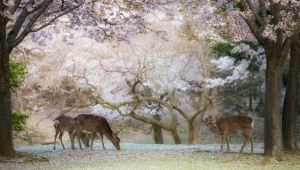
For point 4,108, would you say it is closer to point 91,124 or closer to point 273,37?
point 91,124

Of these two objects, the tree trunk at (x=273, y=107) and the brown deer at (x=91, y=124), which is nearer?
the tree trunk at (x=273, y=107)

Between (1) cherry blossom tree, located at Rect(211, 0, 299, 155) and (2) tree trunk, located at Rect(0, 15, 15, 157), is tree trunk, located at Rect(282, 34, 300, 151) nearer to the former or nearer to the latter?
(1) cherry blossom tree, located at Rect(211, 0, 299, 155)

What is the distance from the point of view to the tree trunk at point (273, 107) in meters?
12.2

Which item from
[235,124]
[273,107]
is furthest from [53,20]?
[273,107]

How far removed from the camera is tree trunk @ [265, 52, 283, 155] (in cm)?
1222

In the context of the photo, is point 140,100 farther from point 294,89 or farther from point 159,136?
point 294,89

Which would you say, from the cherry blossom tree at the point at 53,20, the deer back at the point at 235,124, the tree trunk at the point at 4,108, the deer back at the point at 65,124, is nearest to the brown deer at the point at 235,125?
the deer back at the point at 235,124

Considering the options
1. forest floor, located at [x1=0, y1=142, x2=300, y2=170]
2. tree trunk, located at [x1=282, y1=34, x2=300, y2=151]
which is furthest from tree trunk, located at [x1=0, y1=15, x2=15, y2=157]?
tree trunk, located at [x1=282, y1=34, x2=300, y2=151]

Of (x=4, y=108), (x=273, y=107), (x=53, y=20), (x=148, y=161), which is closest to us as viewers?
(x=148, y=161)

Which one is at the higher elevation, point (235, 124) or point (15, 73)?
point (15, 73)

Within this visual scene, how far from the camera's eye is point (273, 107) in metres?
12.3

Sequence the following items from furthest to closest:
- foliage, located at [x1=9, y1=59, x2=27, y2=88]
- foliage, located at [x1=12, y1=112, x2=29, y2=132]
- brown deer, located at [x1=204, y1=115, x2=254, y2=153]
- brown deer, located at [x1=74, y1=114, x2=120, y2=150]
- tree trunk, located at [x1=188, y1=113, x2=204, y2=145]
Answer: tree trunk, located at [x1=188, y1=113, x2=204, y2=145]
foliage, located at [x1=12, y1=112, x2=29, y2=132]
foliage, located at [x1=9, y1=59, x2=27, y2=88]
brown deer, located at [x1=74, y1=114, x2=120, y2=150]
brown deer, located at [x1=204, y1=115, x2=254, y2=153]

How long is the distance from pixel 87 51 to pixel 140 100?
117 inches

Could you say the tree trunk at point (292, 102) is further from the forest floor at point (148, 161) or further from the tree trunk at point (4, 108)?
the tree trunk at point (4, 108)
